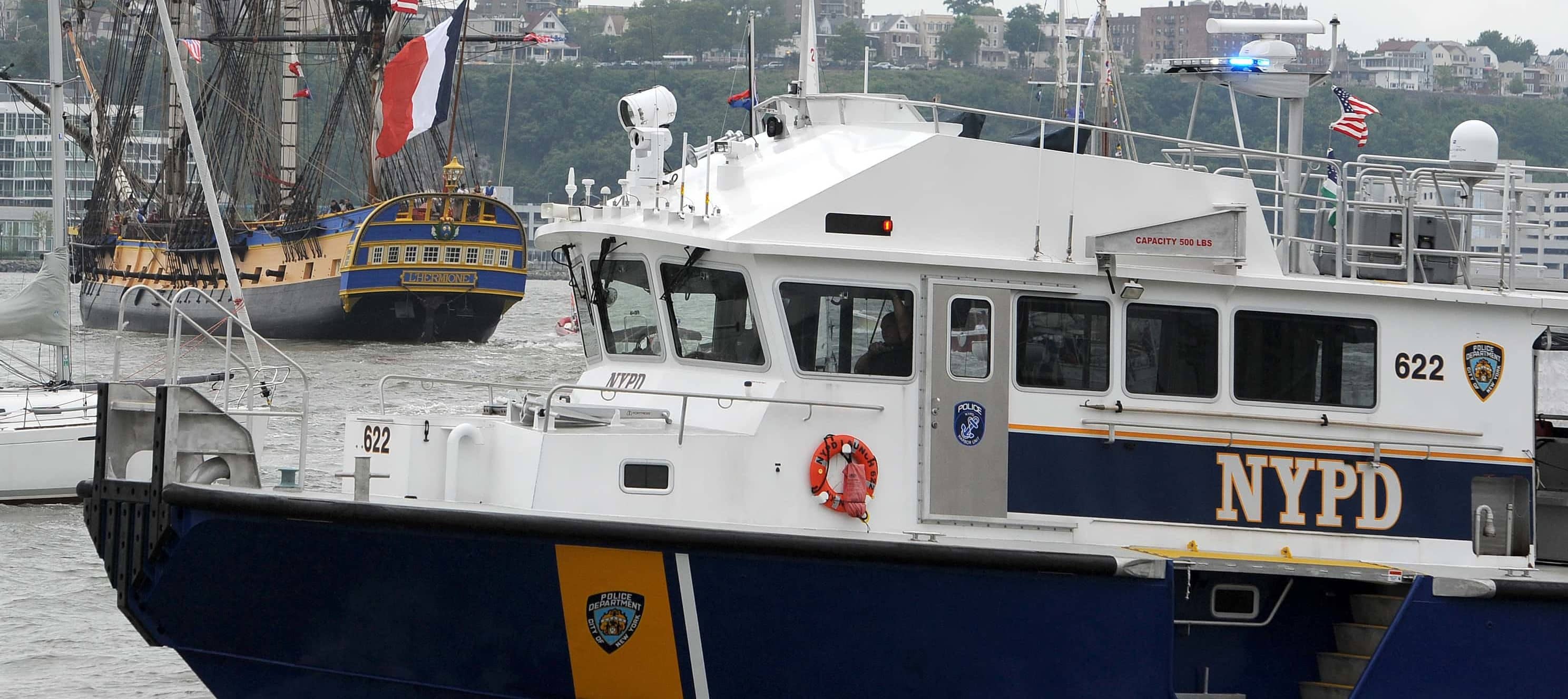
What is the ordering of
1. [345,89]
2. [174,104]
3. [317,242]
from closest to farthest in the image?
1. [317,242]
2. [345,89]
3. [174,104]

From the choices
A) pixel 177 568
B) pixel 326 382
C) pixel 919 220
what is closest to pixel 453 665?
pixel 177 568

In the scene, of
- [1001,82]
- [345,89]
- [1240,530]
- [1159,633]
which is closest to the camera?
[1159,633]

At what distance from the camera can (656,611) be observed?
24.9 ft

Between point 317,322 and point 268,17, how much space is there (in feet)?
42.5

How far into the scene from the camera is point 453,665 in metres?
7.72

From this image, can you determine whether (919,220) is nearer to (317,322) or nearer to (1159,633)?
(1159,633)

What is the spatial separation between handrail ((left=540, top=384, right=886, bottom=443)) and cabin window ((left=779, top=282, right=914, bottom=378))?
19 centimetres

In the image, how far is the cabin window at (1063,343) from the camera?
7984 mm

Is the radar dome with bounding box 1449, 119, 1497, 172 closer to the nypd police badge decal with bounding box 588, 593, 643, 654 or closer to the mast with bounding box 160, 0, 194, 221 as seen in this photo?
the nypd police badge decal with bounding box 588, 593, 643, 654

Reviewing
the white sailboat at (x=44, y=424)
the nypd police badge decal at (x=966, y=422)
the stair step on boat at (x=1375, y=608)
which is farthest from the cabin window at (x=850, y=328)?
the white sailboat at (x=44, y=424)

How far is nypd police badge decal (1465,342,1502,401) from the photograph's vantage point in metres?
8.36

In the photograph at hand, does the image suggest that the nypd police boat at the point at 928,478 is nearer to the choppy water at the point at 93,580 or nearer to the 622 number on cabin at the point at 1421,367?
the 622 number on cabin at the point at 1421,367

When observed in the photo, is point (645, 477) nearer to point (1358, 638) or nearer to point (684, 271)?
point (684, 271)

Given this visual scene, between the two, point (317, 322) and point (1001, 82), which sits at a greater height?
point (1001, 82)
